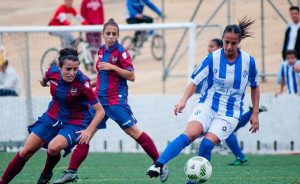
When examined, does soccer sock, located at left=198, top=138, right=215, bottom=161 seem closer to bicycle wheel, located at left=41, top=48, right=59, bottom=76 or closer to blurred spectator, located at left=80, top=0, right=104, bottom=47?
bicycle wheel, located at left=41, top=48, right=59, bottom=76

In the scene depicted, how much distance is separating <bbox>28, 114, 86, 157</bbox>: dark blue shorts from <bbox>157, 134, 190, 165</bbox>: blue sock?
1067 mm

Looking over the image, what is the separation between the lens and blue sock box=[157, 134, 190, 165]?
5.47 meters

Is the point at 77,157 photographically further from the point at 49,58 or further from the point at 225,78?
the point at 49,58

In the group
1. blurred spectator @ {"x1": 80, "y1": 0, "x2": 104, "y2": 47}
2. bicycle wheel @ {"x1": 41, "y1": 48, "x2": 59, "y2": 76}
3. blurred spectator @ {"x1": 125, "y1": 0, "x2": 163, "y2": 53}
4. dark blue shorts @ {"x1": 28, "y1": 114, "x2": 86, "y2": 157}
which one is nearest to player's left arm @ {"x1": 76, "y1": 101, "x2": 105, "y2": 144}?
dark blue shorts @ {"x1": 28, "y1": 114, "x2": 86, "y2": 157}

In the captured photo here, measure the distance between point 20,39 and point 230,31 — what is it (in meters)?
5.72

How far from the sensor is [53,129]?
607 centimetres

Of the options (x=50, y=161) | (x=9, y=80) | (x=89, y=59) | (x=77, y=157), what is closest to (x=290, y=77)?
(x=89, y=59)

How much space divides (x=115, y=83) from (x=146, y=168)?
1.59 m

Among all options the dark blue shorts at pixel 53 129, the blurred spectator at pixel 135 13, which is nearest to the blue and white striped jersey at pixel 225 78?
the dark blue shorts at pixel 53 129

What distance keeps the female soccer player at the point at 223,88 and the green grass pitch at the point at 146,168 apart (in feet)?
2.95

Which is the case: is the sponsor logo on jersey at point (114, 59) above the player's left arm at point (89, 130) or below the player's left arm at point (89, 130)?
above

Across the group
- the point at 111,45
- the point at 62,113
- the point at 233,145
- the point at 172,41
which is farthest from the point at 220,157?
the point at 172,41

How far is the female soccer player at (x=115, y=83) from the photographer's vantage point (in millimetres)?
6977

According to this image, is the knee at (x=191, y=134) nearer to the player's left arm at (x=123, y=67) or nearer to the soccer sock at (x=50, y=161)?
the soccer sock at (x=50, y=161)
